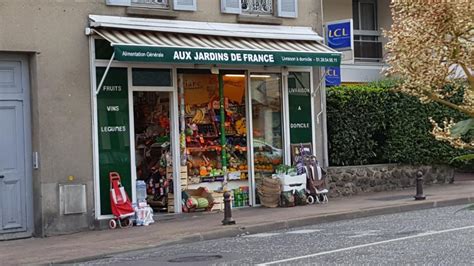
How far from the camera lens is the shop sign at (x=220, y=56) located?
13.8m

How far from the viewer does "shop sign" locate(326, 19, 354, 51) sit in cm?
1878

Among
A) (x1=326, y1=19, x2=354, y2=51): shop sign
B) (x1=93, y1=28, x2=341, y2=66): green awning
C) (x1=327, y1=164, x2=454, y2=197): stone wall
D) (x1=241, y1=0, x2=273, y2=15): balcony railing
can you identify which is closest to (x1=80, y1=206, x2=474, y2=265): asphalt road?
(x1=93, y1=28, x2=341, y2=66): green awning

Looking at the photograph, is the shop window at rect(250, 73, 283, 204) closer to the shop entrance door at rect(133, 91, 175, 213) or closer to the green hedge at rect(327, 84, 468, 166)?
the green hedge at rect(327, 84, 468, 166)

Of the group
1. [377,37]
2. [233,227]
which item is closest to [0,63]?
[233,227]

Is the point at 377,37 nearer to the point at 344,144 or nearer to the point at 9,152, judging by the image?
the point at 344,144

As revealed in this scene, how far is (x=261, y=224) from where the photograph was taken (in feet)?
45.5

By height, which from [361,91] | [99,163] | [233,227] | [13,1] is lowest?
[233,227]

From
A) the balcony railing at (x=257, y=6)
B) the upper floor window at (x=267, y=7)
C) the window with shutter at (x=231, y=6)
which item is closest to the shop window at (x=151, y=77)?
the window with shutter at (x=231, y=6)

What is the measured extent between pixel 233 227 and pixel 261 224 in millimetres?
601

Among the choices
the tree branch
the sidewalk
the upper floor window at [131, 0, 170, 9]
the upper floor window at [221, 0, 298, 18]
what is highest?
the upper floor window at [221, 0, 298, 18]

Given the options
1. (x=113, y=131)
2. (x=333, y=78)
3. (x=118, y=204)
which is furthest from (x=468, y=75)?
(x=333, y=78)

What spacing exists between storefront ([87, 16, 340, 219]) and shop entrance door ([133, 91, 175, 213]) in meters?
0.02

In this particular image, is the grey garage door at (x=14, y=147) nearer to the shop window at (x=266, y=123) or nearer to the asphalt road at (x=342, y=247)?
the asphalt road at (x=342, y=247)

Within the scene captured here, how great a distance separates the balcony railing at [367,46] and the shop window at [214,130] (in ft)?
32.6
